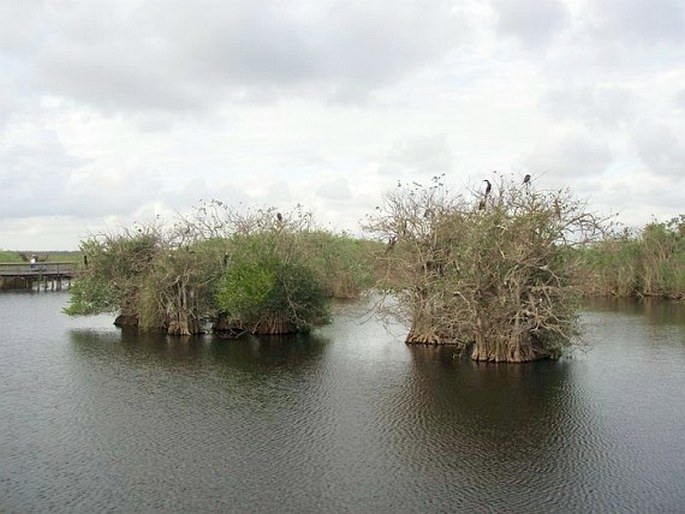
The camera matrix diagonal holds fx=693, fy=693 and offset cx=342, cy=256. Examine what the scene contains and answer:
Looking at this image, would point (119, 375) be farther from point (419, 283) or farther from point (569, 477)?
point (569, 477)

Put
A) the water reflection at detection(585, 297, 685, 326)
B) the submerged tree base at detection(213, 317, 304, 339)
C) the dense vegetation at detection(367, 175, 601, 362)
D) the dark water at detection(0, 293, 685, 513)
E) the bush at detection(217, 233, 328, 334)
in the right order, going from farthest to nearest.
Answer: the water reflection at detection(585, 297, 685, 326), the submerged tree base at detection(213, 317, 304, 339), the bush at detection(217, 233, 328, 334), the dense vegetation at detection(367, 175, 601, 362), the dark water at detection(0, 293, 685, 513)

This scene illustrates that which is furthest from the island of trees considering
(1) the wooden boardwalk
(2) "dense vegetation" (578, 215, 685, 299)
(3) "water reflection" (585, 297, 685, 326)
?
(1) the wooden boardwalk

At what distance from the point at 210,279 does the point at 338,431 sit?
18.6 metres

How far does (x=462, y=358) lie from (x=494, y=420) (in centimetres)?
869

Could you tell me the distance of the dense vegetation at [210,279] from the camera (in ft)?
107

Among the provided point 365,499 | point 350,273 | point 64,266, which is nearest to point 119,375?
point 365,499

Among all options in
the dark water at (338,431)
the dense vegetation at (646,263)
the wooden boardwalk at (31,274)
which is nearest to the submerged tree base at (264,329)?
the dark water at (338,431)

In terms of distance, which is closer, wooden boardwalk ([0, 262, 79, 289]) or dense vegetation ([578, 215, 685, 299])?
dense vegetation ([578, 215, 685, 299])

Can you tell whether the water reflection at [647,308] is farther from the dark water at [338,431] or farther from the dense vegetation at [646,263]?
the dark water at [338,431]

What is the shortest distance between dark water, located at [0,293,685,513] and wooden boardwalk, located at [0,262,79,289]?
132 ft

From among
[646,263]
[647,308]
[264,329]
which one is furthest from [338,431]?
[646,263]

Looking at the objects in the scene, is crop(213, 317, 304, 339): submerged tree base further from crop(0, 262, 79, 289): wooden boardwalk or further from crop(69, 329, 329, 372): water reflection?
crop(0, 262, 79, 289): wooden boardwalk

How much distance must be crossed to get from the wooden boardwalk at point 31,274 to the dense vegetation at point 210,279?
30991 millimetres

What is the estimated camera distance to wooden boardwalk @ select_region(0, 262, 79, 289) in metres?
65.9
